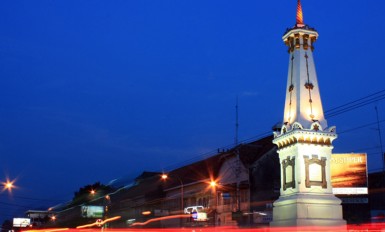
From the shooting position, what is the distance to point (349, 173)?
3675cm

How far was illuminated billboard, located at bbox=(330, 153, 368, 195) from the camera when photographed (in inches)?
1443

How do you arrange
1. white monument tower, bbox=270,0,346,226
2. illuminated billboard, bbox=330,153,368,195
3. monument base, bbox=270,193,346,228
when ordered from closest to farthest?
monument base, bbox=270,193,346,228
white monument tower, bbox=270,0,346,226
illuminated billboard, bbox=330,153,368,195

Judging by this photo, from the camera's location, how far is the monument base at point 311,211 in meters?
23.3

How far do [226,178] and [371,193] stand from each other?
13.5m

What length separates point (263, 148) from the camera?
4728 cm

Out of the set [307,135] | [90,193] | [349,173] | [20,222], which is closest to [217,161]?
[349,173]

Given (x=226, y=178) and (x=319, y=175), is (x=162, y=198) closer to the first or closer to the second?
(x=226, y=178)

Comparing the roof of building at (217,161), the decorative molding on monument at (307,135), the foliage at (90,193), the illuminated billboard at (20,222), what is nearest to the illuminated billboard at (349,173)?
the roof of building at (217,161)

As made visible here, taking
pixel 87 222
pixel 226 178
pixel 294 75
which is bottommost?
pixel 87 222

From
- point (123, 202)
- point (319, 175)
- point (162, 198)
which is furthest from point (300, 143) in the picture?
point (123, 202)

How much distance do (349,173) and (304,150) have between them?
1442cm

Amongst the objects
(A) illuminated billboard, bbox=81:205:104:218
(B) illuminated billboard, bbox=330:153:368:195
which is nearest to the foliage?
(A) illuminated billboard, bbox=81:205:104:218

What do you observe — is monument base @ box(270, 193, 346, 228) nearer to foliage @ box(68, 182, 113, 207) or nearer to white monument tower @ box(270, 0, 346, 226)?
white monument tower @ box(270, 0, 346, 226)

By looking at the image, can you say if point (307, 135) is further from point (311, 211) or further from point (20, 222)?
point (20, 222)
